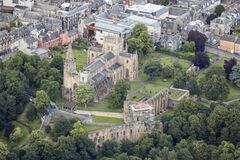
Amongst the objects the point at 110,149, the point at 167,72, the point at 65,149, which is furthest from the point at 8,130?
the point at 167,72

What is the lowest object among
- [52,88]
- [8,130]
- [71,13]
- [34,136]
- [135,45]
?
[8,130]

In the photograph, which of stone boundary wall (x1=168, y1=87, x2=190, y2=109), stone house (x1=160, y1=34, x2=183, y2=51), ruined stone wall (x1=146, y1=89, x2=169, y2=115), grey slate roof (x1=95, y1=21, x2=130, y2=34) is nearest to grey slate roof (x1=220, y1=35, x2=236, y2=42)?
stone house (x1=160, y1=34, x2=183, y2=51)

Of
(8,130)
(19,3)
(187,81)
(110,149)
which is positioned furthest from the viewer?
(19,3)

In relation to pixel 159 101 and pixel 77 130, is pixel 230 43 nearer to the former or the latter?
pixel 159 101

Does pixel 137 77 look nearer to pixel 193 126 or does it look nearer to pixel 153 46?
pixel 153 46

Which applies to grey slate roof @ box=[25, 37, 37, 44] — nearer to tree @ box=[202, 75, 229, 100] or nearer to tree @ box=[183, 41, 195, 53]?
tree @ box=[183, 41, 195, 53]

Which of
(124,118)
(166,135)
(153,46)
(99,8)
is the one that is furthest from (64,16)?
(166,135)

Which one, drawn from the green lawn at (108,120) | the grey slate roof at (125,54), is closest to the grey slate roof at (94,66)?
the grey slate roof at (125,54)
